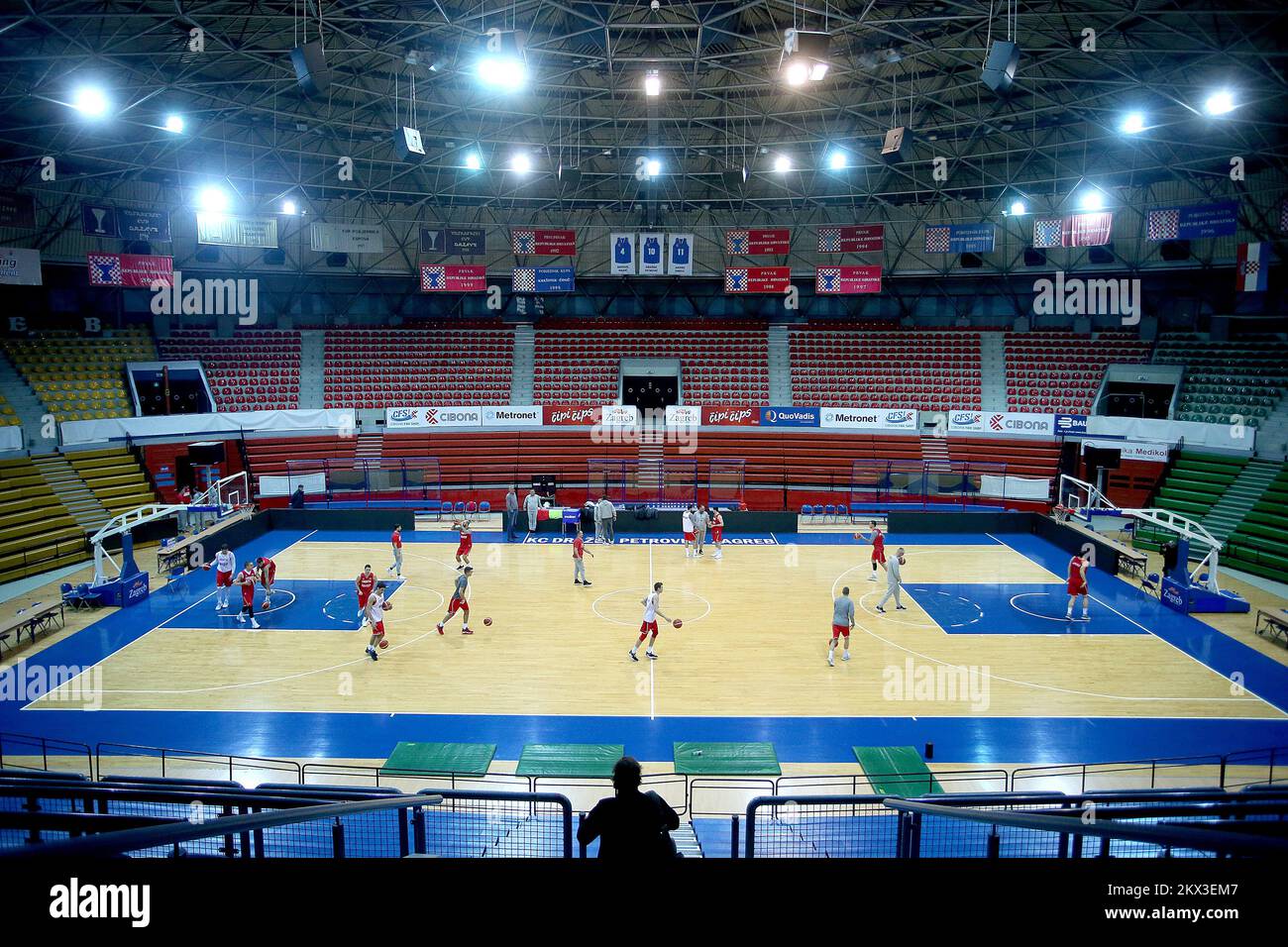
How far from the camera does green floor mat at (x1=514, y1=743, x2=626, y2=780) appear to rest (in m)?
12.3

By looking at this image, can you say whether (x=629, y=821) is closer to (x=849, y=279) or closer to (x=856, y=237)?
(x=856, y=237)

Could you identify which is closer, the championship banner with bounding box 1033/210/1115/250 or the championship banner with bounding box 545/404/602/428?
the championship banner with bounding box 1033/210/1115/250

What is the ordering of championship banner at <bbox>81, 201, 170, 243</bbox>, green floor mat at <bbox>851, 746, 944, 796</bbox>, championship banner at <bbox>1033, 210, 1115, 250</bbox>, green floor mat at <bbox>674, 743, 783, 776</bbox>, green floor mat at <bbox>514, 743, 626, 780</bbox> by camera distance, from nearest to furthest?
1. green floor mat at <bbox>851, 746, 944, 796</bbox>
2. green floor mat at <bbox>514, 743, 626, 780</bbox>
3. green floor mat at <bbox>674, 743, 783, 776</bbox>
4. championship banner at <bbox>81, 201, 170, 243</bbox>
5. championship banner at <bbox>1033, 210, 1115, 250</bbox>

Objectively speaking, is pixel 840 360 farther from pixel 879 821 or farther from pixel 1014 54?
pixel 879 821

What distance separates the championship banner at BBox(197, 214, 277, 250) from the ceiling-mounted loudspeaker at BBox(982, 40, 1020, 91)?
26.2 meters

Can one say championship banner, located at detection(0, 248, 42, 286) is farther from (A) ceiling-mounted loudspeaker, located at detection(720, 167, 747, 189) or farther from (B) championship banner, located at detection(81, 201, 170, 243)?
(A) ceiling-mounted loudspeaker, located at detection(720, 167, 747, 189)

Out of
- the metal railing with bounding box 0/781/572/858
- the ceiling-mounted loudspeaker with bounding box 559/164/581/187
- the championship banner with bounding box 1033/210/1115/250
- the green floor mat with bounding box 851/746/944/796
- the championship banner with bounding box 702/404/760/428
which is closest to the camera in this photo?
the metal railing with bounding box 0/781/572/858

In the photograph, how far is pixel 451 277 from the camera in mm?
34469

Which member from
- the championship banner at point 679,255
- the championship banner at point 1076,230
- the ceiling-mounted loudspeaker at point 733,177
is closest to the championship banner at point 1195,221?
the championship banner at point 1076,230

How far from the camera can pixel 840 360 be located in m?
40.5

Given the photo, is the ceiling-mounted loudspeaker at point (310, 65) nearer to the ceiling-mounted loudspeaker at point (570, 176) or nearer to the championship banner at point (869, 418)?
the ceiling-mounted loudspeaker at point (570, 176)

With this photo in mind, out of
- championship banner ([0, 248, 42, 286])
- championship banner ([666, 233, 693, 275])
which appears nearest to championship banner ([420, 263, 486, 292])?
championship banner ([666, 233, 693, 275])
